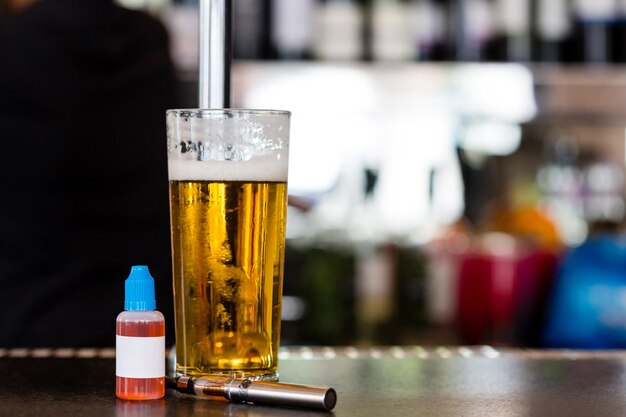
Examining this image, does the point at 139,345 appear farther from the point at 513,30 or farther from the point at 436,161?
the point at 436,161

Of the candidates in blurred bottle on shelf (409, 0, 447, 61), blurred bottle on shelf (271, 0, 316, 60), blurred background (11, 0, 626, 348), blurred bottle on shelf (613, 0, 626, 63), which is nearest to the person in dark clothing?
blurred background (11, 0, 626, 348)

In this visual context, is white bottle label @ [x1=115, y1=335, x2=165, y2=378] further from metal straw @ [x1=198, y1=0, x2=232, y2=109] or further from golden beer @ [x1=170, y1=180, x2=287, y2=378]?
metal straw @ [x1=198, y1=0, x2=232, y2=109]

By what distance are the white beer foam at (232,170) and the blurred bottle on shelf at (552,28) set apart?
193cm

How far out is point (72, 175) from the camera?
137 centimetres

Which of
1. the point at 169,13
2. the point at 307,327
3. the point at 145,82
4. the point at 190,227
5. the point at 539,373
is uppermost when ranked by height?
the point at 169,13

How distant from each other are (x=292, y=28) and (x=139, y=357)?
1.85 meters

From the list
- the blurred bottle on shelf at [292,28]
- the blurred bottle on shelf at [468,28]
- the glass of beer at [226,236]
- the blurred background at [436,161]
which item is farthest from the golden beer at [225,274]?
the blurred bottle on shelf at [468,28]

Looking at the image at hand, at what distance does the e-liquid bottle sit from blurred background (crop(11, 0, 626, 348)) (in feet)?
5.25

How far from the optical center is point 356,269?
7.77 feet

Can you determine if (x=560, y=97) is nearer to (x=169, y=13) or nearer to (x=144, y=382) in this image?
(x=169, y=13)

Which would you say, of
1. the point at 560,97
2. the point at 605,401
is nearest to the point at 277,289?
the point at 605,401

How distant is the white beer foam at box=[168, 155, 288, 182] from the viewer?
64 centimetres

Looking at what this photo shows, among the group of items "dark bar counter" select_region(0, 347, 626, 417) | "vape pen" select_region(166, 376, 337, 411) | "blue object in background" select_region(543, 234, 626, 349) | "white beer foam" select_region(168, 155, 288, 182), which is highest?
"white beer foam" select_region(168, 155, 288, 182)

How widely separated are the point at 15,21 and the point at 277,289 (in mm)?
818
